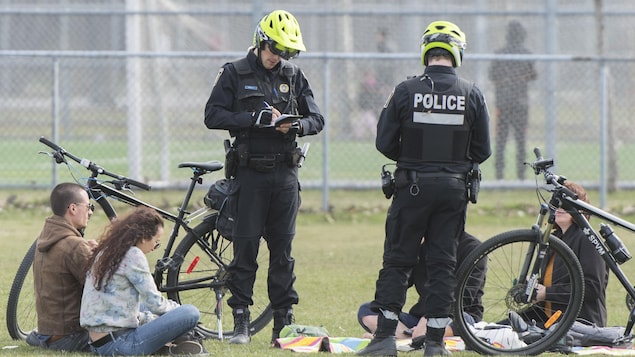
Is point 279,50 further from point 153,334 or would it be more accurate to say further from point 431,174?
point 153,334

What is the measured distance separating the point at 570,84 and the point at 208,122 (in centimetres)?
1327

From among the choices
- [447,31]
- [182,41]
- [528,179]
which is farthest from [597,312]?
[182,41]

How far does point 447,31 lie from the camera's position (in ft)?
22.9

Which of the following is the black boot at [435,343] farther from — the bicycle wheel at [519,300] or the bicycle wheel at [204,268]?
the bicycle wheel at [204,268]

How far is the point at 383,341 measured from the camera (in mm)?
7035

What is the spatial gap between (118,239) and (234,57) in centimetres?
727

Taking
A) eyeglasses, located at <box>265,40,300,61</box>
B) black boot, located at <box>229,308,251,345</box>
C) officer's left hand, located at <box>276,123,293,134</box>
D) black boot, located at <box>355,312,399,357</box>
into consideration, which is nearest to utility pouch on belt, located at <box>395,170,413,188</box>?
black boot, located at <box>355,312,399,357</box>

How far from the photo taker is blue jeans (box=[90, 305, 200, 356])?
22.4 feet

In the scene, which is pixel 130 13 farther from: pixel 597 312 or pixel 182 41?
pixel 597 312

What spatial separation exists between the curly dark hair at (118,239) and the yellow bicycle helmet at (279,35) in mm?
1344

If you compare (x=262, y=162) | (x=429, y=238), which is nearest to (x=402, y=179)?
(x=429, y=238)

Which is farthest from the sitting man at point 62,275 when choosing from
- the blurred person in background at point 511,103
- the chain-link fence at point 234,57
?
the blurred person in background at point 511,103

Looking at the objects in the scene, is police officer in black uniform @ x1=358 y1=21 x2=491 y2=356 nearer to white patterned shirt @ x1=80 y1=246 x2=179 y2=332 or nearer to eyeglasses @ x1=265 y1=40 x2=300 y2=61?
eyeglasses @ x1=265 y1=40 x2=300 y2=61

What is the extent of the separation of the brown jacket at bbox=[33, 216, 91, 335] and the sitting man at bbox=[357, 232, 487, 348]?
188 centimetres
